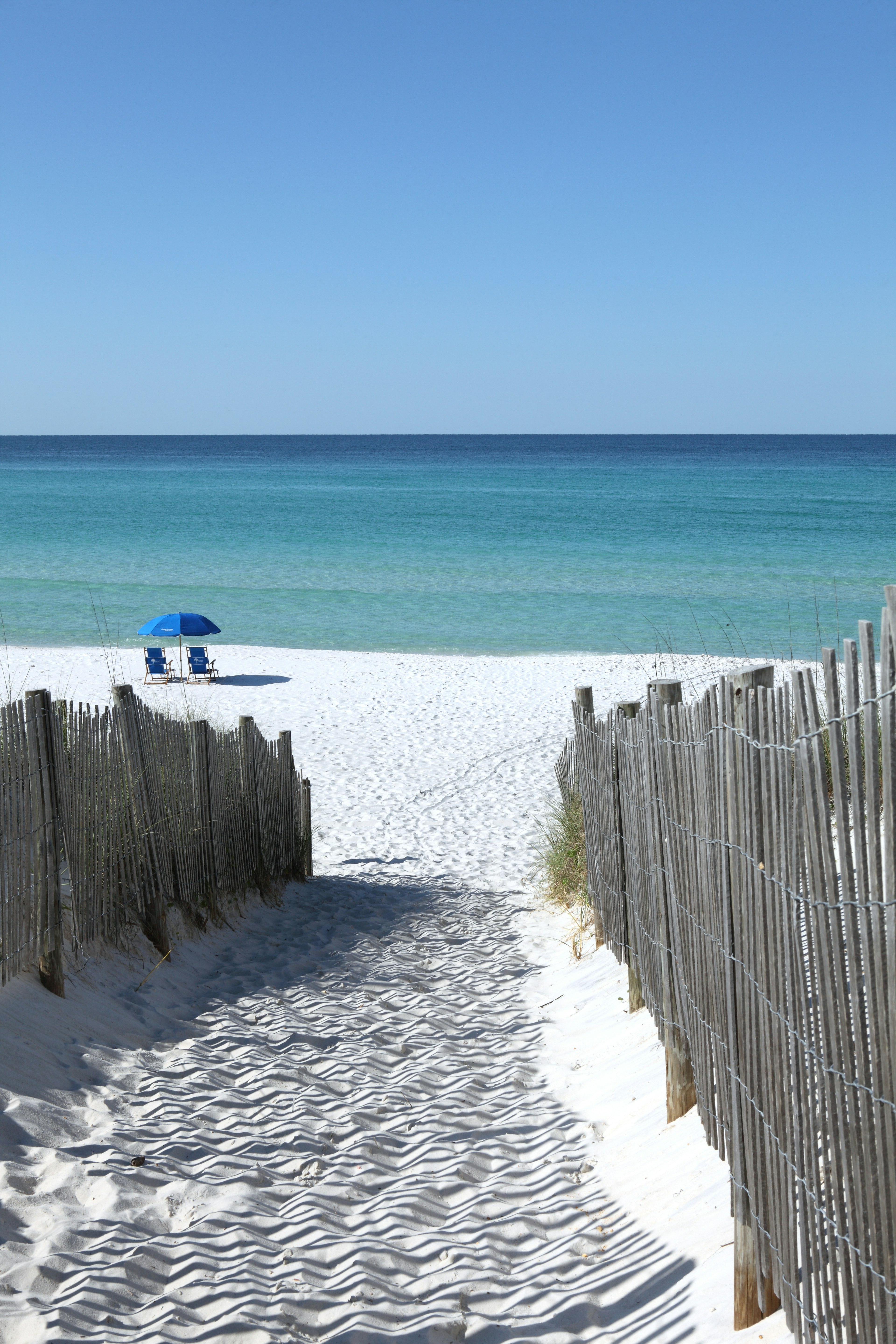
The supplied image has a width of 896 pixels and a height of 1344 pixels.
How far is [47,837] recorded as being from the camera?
443 cm

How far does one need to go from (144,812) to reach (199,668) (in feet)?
41.9

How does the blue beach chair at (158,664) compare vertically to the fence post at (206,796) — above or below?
above

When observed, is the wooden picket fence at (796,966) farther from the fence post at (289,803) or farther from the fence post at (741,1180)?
the fence post at (289,803)

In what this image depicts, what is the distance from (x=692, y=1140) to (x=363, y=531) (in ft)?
142

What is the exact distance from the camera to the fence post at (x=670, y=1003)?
11.9 feet

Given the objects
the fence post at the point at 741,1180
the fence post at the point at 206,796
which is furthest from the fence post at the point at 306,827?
the fence post at the point at 741,1180

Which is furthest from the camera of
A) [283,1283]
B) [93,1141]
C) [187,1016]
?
[187,1016]

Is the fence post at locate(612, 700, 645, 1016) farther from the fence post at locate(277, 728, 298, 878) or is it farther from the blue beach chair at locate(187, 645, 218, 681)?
the blue beach chair at locate(187, 645, 218, 681)

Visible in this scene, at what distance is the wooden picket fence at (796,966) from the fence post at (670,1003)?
0.17 feet

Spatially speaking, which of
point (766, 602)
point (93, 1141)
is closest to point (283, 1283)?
point (93, 1141)

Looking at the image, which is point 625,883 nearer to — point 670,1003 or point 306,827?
point 670,1003

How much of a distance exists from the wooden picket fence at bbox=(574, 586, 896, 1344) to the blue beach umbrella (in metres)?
14.2

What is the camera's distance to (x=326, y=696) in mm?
16078

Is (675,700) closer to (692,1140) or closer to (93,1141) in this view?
(692,1140)
